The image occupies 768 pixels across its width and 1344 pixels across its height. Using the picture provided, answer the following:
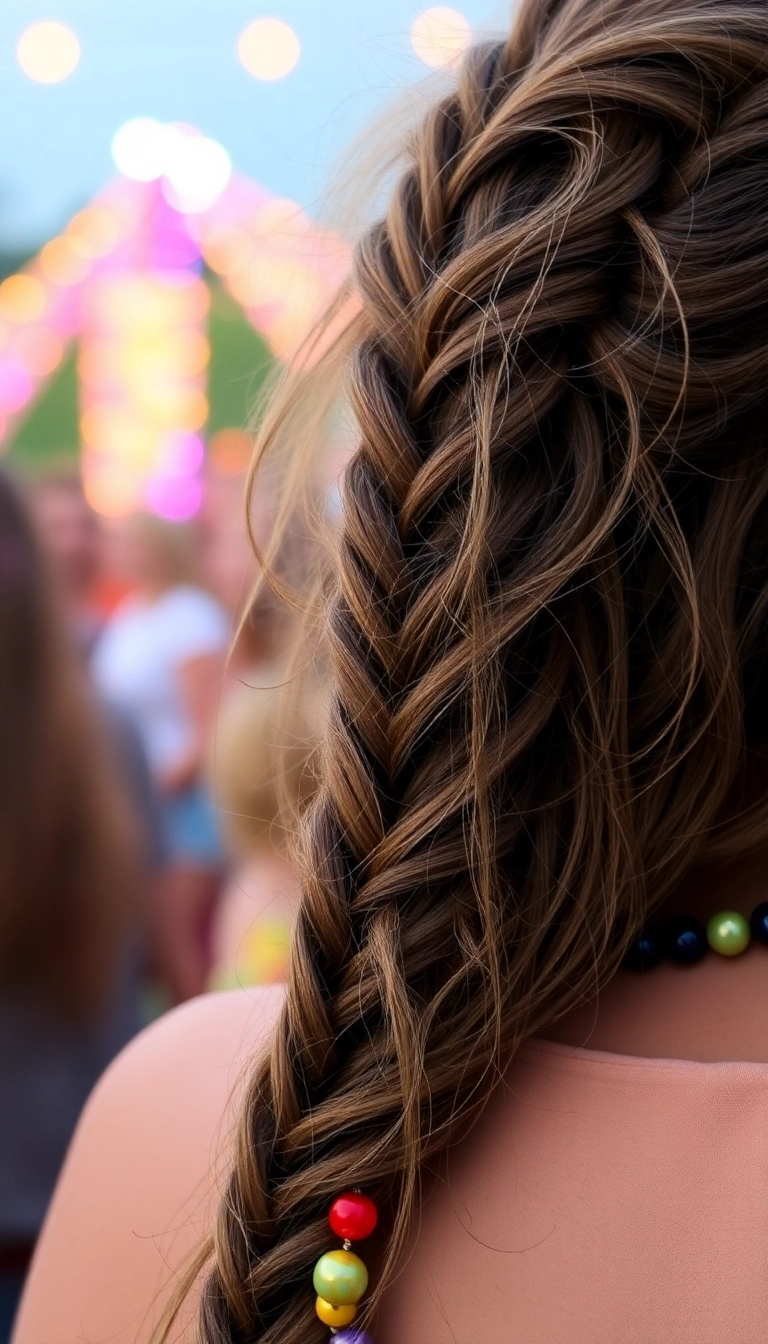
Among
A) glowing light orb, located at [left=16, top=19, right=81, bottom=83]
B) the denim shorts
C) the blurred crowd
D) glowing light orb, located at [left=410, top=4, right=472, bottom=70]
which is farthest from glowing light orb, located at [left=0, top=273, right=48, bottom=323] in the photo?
glowing light orb, located at [left=410, top=4, right=472, bottom=70]

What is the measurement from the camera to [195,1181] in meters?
0.68

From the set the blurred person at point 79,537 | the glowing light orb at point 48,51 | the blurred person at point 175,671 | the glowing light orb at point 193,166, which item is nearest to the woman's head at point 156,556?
the blurred person at point 175,671

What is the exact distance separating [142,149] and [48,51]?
0.59 meters

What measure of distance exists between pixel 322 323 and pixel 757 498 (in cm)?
38

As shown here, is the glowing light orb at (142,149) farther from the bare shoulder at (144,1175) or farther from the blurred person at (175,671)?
the bare shoulder at (144,1175)

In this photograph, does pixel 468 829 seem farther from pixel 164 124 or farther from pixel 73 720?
pixel 164 124

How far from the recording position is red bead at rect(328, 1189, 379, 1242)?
1.94 feet

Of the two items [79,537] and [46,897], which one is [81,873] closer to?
[46,897]

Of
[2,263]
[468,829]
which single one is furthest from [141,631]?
[2,263]

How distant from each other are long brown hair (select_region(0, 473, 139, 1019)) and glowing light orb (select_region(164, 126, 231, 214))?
3.25 meters

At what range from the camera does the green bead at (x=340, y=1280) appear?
0.58 metres

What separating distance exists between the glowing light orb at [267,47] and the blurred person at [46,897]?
3.30m

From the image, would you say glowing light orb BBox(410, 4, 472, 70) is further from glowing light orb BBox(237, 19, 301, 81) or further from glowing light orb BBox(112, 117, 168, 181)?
glowing light orb BBox(112, 117, 168, 181)

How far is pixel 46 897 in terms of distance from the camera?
1788mm
